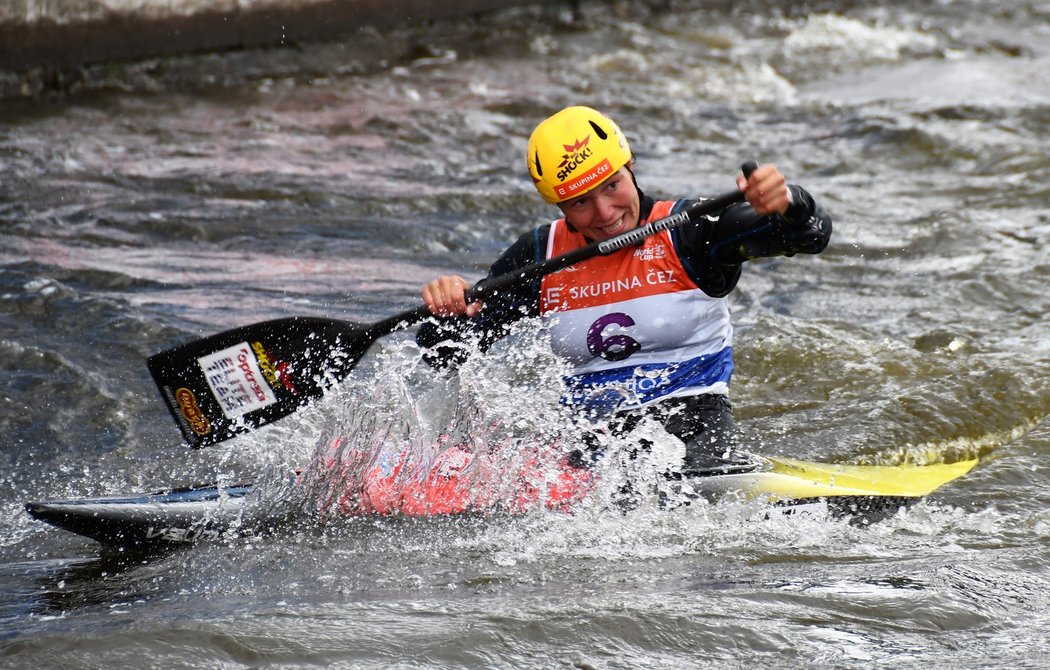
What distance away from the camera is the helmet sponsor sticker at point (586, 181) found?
4.25 m

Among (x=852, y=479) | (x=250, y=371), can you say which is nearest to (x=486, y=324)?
(x=250, y=371)

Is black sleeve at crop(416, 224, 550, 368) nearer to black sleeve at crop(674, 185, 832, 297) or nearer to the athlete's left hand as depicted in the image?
black sleeve at crop(674, 185, 832, 297)

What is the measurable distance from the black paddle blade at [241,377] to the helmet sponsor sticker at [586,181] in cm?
111

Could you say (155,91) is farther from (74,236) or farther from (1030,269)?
(1030,269)

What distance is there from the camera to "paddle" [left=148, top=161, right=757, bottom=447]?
4863 millimetres

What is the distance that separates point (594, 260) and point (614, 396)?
52cm

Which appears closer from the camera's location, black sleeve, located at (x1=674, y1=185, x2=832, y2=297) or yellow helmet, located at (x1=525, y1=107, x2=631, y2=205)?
black sleeve, located at (x1=674, y1=185, x2=832, y2=297)

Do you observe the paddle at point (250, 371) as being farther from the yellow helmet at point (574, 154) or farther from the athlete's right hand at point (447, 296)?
the yellow helmet at point (574, 154)

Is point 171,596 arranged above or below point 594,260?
below

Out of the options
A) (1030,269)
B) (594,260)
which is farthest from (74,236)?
(1030,269)

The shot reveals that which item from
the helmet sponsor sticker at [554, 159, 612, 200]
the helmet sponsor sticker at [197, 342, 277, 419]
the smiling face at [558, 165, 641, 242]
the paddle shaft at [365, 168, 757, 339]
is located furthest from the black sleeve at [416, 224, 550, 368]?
the helmet sponsor sticker at [197, 342, 277, 419]

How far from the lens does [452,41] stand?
1501 cm

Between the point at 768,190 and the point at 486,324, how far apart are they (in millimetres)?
1288

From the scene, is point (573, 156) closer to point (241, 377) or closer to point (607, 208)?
point (607, 208)
